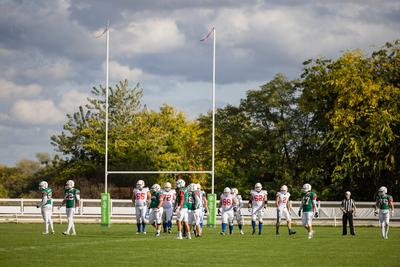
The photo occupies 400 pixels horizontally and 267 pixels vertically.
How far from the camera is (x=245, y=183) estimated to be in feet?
219

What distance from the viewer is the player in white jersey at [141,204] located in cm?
3334

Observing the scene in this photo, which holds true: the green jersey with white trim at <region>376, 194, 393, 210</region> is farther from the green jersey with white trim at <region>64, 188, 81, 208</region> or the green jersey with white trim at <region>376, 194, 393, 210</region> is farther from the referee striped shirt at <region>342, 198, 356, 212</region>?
the green jersey with white trim at <region>64, 188, 81, 208</region>

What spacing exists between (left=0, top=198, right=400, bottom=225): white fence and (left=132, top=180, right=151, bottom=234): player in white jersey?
43.6 feet

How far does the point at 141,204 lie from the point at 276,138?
32.9 m

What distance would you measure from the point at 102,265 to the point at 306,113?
46.6m

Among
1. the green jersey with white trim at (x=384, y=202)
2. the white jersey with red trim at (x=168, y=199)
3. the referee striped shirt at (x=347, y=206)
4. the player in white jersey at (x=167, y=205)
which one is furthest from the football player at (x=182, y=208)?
the referee striped shirt at (x=347, y=206)

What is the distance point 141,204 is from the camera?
33.4 metres

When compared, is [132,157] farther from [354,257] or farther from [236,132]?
[354,257]

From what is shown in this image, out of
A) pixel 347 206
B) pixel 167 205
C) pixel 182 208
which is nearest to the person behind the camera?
pixel 182 208

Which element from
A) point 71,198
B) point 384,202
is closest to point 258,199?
point 384,202

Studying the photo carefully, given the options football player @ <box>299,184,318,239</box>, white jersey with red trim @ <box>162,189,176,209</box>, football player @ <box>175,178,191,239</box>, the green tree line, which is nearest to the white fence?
the green tree line

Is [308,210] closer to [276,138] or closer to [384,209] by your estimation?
[384,209]

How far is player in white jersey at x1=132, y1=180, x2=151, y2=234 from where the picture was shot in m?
33.3

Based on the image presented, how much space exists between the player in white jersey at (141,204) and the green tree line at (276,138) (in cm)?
2249
